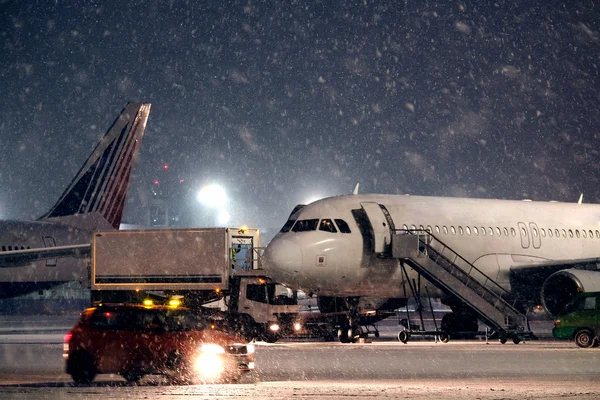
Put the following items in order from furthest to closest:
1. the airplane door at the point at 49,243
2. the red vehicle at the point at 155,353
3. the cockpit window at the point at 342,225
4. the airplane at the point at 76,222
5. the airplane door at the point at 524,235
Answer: the airplane door at the point at 49,243
the airplane at the point at 76,222
the airplane door at the point at 524,235
the cockpit window at the point at 342,225
the red vehicle at the point at 155,353

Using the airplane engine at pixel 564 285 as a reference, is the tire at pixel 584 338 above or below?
below

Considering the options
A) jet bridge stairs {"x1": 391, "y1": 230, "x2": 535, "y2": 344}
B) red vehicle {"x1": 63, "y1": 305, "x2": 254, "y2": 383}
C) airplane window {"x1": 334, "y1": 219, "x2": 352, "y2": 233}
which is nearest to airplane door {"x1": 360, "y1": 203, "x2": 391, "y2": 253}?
jet bridge stairs {"x1": 391, "y1": 230, "x2": 535, "y2": 344}

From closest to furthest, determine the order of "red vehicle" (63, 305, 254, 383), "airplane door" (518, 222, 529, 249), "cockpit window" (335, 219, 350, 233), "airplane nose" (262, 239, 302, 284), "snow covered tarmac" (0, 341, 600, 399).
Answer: "snow covered tarmac" (0, 341, 600, 399) → "red vehicle" (63, 305, 254, 383) → "airplane nose" (262, 239, 302, 284) → "cockpit window" (335, 219, 350, 233) → "airplane door" (518, 222, 529, 249)

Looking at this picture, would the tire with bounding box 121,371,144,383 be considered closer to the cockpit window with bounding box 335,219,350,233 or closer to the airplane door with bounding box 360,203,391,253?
the cockpit window with bounding box 335,219,350,233

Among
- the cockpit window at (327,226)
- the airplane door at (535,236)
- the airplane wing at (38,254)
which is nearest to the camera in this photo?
the cockpit window at (327,226)

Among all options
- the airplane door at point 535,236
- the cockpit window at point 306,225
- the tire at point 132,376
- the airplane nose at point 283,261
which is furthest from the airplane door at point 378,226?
the tire at point 132,376

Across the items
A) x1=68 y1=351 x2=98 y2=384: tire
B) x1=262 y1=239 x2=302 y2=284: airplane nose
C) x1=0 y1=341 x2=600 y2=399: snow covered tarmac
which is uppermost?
x1=262 y1=239 x2=302 y2=284: airplane nose

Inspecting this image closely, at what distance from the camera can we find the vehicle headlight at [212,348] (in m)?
19.4

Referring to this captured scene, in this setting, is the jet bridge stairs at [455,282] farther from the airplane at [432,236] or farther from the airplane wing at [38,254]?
the airplane wing at [38,254]

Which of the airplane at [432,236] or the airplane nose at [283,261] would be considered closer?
the airplane nose at [283,261]

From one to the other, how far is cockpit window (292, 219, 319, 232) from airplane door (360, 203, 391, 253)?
1794 millimetres

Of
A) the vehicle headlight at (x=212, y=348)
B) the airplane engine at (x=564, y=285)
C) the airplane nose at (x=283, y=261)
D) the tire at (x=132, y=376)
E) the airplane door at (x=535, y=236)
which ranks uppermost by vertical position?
the airplane door at (x=535, y=236)

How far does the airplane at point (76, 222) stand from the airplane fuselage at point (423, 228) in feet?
64.0

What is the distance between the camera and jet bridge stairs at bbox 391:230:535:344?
31.9 meters
